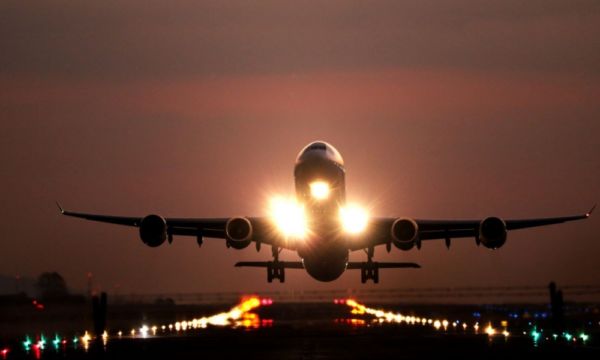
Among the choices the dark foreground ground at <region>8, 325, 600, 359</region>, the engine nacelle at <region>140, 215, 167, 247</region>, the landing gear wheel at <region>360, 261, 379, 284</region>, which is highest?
the engine nacelle at <region>140, 215, 167, 247</region>

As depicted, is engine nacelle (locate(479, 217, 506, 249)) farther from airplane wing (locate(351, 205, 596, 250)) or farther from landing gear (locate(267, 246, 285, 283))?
landing gear (locate(267, 246, 285, 283))

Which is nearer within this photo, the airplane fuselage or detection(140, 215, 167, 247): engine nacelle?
the airplane fuselage

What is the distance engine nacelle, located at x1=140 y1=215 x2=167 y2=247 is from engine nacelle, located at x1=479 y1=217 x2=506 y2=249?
58.5 ft

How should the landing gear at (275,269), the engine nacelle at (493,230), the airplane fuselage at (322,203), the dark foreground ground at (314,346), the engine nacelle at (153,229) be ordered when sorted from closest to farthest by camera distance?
1. the dark foreground ground at (314,346)
2. the airplane fuselage at (322,203)
3. the engine nacelle at (153,229)
4. the engine nacelle at (493,230)
5. the landing gear at (275,269)

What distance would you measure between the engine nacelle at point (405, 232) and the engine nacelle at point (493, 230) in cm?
415

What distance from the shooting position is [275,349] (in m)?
39.8

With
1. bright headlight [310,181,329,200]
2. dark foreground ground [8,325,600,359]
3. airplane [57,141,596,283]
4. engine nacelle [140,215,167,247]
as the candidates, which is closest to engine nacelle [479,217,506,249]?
airplane [57,141,596,283]

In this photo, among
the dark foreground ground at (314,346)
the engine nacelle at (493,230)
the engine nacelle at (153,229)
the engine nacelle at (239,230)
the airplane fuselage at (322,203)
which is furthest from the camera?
the engine nacelle at (493,230)

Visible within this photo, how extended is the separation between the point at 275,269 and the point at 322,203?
8.94m

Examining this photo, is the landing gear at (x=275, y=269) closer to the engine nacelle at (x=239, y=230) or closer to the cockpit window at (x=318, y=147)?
the engine nacelle at (x=239, y=230)

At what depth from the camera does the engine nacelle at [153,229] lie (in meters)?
57.9

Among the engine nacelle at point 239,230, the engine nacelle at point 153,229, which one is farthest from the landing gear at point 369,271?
the engine nacelle at point 153,229

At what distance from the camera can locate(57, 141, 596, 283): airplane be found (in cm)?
5516

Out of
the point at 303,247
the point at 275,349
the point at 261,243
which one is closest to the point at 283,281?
the point at 261,243
